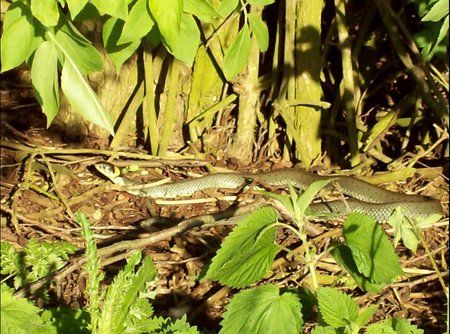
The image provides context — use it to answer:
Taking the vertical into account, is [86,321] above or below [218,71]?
below

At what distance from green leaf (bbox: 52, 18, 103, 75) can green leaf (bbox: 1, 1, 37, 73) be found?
116mm

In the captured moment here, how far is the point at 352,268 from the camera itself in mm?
2477

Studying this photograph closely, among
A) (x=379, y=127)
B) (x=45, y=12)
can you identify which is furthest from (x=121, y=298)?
(x=379, y=127)

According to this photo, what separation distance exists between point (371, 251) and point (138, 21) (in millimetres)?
977

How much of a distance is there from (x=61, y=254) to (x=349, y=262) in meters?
1.43

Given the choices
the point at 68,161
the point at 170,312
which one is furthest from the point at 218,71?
the point at 170,312

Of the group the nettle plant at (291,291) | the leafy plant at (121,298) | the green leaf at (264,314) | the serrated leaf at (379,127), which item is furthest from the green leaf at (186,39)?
the serrated leaf at (379,127)

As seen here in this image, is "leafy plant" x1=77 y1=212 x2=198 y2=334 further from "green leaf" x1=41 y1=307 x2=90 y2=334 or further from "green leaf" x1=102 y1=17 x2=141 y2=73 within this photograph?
"green leaf" x1=102 y1=17 x2=141 y2=73

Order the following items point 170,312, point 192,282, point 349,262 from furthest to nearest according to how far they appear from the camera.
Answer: point 192,282
point 170,312
point 349,262

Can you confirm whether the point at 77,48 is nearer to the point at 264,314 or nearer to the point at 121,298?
the point at 121,298

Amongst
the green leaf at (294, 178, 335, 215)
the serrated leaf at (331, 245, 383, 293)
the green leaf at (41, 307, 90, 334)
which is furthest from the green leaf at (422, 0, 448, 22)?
the green leaf at (41, 307, 90, 334)

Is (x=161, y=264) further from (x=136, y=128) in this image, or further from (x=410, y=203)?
(x=410, y=203)

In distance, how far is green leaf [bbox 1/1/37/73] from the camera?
8.45 feet

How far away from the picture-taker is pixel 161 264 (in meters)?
4.10
